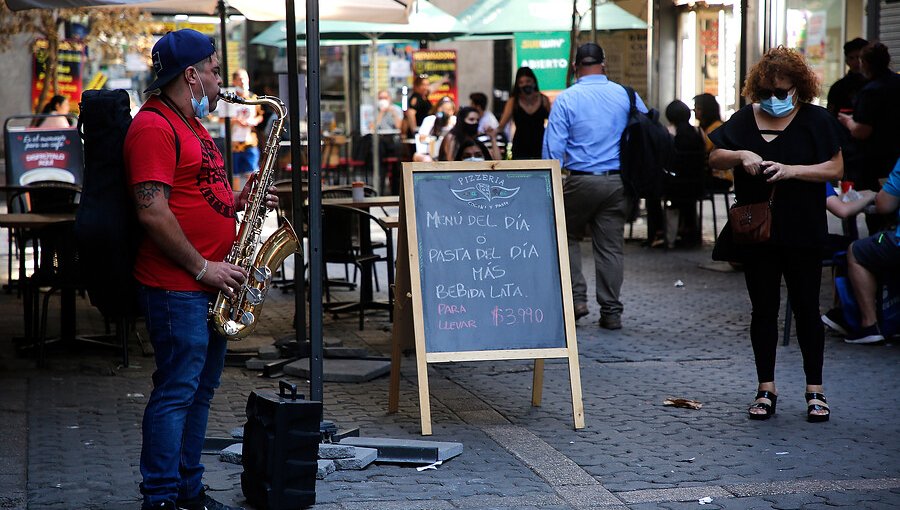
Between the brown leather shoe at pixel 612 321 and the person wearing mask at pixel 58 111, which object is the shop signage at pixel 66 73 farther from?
the brown leather shoe at pixel 612 321

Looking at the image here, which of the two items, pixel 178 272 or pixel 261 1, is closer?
pixel 178 272

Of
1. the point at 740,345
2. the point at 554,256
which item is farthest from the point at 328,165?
the point at 554,256

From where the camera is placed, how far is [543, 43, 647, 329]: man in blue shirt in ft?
30.4

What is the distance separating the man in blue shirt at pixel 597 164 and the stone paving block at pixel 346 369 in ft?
7.30

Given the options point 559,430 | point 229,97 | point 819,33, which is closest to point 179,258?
point 229,97

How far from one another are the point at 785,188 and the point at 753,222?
10.0 inches

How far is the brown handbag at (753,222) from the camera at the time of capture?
20.6 feet

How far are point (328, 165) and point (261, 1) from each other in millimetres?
12824

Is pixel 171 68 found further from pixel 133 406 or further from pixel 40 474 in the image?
pixel 133 406

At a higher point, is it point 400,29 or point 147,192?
point 400,29

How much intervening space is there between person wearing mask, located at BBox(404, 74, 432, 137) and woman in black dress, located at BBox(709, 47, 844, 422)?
1542 cm

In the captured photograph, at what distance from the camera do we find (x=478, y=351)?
6281 mm

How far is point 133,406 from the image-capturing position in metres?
6.83

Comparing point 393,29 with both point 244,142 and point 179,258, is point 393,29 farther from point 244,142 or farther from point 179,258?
point 179,258
